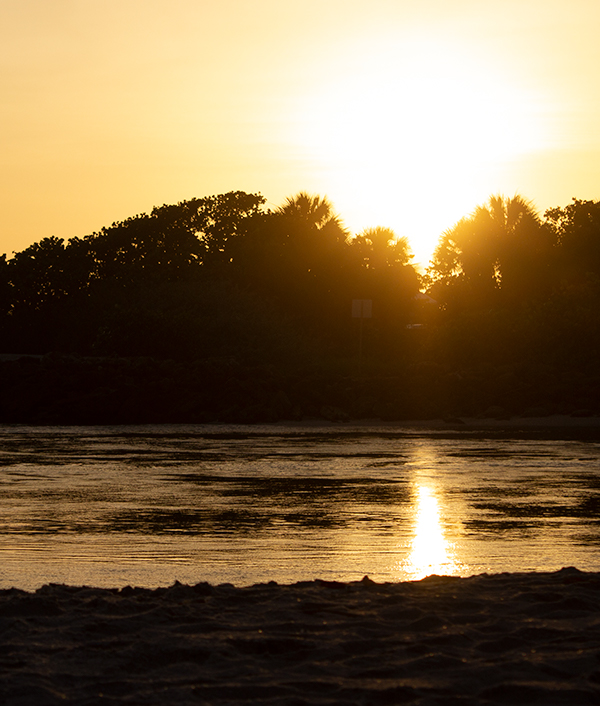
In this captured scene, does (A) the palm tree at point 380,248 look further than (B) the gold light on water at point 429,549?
Yes

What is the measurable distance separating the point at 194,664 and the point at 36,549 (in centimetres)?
414

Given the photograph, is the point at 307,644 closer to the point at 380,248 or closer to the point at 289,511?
the point at 289,511

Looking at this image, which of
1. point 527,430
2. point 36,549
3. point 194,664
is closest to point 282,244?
point 527,430

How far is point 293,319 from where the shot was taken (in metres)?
50.3

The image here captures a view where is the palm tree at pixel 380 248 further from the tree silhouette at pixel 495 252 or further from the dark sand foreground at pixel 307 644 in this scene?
the dark sand foreground at pixel 307 644

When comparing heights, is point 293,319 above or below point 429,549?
above

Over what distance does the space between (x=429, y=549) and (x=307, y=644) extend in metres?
3.85

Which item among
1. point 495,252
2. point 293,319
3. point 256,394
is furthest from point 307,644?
point 495,252

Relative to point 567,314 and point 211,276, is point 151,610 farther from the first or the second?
point 211,276

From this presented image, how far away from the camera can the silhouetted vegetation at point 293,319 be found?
1196 inches

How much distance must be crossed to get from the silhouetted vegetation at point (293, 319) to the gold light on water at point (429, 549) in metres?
17.7

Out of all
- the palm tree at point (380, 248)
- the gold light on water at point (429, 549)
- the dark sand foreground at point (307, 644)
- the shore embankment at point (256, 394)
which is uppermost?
the palm tree at point (380, 248)

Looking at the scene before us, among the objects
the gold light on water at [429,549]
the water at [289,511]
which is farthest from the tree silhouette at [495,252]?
the gold light on water at [429,549]

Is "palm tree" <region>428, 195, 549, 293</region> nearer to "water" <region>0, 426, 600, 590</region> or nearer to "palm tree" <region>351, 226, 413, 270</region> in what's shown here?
"palm tree" <region>351, 226, 413, 270</region>
